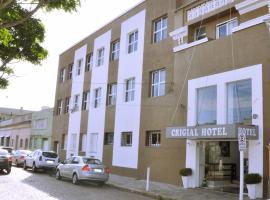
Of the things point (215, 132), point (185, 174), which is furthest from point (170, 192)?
point (215, 132)

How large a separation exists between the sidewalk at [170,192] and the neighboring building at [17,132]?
2977 centimetres

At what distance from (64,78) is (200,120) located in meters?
21.0

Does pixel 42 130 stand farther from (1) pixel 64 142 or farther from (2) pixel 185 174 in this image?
(2) pixel 185 174

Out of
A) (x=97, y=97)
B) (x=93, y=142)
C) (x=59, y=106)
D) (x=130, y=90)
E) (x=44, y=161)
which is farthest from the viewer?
(x=59, y=106)

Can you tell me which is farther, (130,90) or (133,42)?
(133,42)

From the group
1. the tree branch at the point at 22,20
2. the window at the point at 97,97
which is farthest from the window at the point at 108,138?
the tree branch at the point at 22,20

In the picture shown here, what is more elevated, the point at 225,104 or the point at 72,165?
the point at 225,104

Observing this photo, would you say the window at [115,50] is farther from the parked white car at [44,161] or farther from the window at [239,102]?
the window at [239,102]

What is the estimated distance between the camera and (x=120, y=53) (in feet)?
87.8

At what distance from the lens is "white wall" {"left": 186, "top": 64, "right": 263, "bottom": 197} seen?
15312 millimetres

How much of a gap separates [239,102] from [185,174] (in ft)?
13.7

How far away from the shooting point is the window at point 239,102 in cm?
1620

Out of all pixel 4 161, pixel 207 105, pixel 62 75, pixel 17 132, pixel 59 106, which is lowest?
pixel 4 161

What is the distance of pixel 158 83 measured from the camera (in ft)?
74.0
